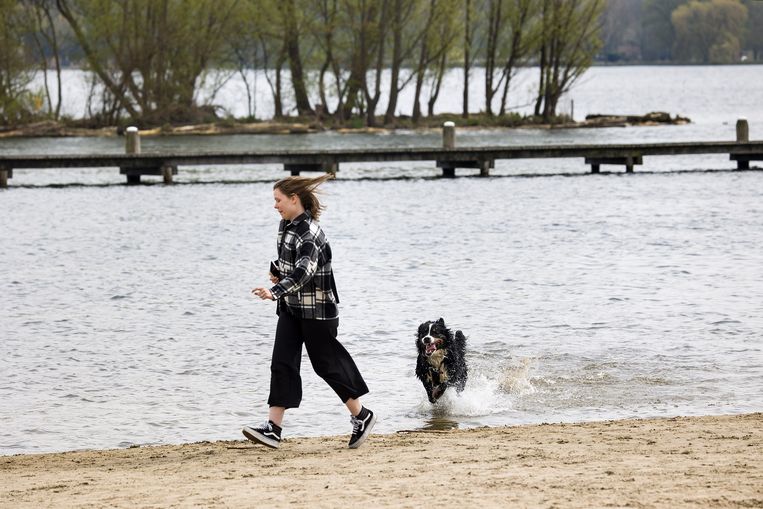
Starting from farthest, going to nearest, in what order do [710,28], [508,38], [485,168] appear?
[710,28], [508,38], [485,168]

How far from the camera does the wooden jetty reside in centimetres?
3922

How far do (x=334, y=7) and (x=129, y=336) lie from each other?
53.8 meters

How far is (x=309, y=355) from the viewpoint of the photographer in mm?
9031

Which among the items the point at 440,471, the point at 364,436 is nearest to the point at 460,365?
the point at 364,436

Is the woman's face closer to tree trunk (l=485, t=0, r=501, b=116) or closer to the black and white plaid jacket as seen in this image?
the black and white plaid jacket

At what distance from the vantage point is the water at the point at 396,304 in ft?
39.4

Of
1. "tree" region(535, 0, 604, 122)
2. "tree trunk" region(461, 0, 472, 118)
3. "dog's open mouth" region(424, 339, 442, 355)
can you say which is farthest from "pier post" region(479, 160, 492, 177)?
"dog's open mouth" region(424, 339, 442, 355)

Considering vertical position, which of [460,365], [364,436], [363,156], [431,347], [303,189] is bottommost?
[364,436]

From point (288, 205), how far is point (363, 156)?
3175 cm

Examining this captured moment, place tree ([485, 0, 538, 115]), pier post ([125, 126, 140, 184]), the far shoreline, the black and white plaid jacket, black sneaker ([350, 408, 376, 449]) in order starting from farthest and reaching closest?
tree ([485, 0, 538, 115]) → the far shoreline → pier post ([125, 126, 140, 184]) → black sneaker ([350, 408, 376, 449]) → the black and white plaid jacket

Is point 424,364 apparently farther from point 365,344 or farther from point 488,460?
point 365,344

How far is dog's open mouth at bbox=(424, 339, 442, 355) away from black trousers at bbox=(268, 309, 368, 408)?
73.5 inches

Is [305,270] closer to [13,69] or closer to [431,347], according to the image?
[431,347]

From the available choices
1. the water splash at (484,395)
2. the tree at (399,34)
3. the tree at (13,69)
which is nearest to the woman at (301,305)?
the water splash at (484,395)
